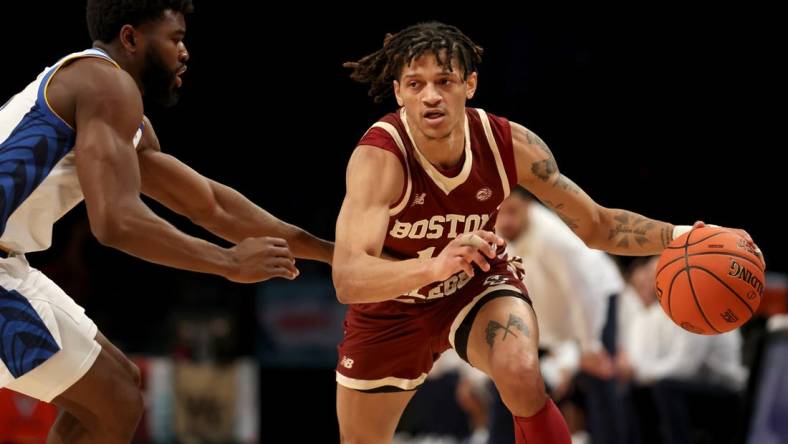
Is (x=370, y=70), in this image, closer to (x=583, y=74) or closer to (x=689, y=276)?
(x=689, y=276)

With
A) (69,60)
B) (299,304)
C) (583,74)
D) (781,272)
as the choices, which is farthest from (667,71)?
(69,60)

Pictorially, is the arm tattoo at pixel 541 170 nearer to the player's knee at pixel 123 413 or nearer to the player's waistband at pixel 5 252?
the player's knee at pixel 123 413

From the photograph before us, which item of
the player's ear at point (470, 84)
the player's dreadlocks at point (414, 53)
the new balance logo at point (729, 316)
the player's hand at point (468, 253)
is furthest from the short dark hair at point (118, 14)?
the new balance logo at point (729, 316)

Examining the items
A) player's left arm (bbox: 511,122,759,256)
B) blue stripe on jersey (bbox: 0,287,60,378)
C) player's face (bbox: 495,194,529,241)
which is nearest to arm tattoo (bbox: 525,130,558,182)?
player's left arm (bbox: 511,122,759,256)

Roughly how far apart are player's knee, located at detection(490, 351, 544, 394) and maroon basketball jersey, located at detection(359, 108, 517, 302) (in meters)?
0.49

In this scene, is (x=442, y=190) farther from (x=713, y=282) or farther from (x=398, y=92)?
(x=713, y=282)

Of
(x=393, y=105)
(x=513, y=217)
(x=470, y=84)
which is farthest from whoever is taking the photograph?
(x=393, y=105)

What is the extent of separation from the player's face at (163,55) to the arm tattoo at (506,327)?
1.40m

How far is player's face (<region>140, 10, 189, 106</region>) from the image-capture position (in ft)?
12.3

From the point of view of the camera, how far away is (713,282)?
13.1 feet

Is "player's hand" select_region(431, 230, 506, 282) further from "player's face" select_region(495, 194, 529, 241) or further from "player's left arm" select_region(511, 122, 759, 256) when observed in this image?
"player's face" select_region(495, 194, 529, 241)

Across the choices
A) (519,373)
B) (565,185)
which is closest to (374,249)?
(519,373)

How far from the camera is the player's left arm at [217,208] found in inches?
168

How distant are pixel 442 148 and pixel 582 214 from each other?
63 centimetres
